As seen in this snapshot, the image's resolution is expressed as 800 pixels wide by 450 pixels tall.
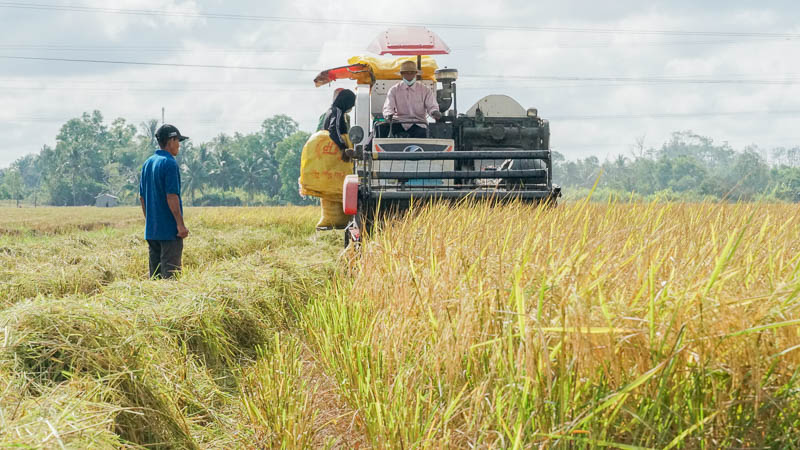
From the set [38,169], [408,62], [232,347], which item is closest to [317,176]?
[408,62]

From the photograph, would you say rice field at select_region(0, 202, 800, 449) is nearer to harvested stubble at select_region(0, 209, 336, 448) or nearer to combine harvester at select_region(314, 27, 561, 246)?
harvested stubble at select_region(0, 209, 336, 448)

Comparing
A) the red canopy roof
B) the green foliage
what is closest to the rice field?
the red canopy roof

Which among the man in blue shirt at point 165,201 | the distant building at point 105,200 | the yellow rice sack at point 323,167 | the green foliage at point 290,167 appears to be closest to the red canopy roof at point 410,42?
the yellow rice sack at point 323,167

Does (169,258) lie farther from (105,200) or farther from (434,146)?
(105,200)

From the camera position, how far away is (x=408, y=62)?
7941mm

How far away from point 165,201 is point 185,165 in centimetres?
8811

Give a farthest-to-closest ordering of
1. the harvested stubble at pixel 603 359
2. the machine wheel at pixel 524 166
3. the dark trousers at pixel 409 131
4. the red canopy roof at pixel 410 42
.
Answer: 1. the red canopy roof at pixel 410 42
2. the dark trousers at pixel 409 131
3. the machine wheel at pixel 524 166
4. the harvested stubble at pixel 603 359

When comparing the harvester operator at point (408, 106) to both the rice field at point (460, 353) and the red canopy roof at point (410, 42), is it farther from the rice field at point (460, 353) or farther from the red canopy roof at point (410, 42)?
the rice field at point (460, 353)

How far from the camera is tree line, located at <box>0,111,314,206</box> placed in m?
87.9

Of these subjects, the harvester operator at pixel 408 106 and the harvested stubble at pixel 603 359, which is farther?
the harvester operator at pixel 408 106

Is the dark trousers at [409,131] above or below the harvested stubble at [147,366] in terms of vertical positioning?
above

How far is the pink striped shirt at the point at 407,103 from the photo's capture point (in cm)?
777

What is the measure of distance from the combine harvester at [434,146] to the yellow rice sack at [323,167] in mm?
297

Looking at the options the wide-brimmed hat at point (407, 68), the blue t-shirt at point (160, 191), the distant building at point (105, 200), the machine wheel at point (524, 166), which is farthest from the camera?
the distant building at point (105, 200)
